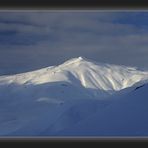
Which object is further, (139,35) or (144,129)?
(139,35)

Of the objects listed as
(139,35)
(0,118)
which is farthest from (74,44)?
(0,118)

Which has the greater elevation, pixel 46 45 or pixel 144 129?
pixel 46 45

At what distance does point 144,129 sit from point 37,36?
134 centimetres

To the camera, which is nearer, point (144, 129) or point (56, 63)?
point (144, 129)

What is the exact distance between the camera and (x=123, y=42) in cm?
378

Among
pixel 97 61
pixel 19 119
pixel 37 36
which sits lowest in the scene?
pixel 19 119

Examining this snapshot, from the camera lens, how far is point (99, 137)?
2.71 meters

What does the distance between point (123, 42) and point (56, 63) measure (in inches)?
26.8

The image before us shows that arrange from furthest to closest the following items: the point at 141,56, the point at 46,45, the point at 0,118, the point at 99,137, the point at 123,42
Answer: the point at 123,42
the point at 46,45
the point at 141,56
the point at 0,118
the point at 99,137

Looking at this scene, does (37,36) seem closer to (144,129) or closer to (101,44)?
(101,44)

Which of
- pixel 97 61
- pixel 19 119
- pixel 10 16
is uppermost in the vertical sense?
pixel 10 16

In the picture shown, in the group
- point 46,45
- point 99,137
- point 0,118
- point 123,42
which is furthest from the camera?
point 123,42

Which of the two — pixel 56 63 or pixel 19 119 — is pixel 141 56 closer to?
pixel 56 63
